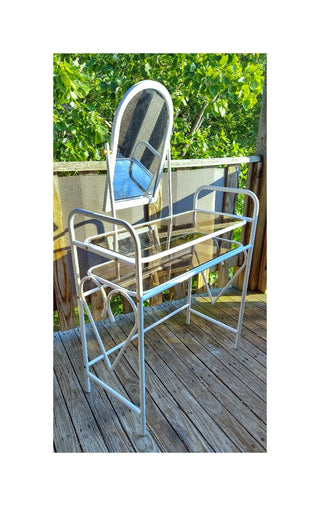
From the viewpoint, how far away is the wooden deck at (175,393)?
60.4 inches

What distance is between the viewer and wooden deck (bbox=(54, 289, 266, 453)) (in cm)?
153

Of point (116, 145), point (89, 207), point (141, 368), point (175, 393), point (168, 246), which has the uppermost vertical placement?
point (116, 145)

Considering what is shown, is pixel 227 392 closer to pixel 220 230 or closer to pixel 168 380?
pixel 168 380

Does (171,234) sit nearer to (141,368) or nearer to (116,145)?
(116,145)

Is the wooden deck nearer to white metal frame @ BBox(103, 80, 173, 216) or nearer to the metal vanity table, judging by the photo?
the metal vanity table

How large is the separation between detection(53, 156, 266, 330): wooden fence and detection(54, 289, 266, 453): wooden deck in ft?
0.73

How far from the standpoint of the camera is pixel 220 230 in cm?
189

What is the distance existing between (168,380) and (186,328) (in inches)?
21.4

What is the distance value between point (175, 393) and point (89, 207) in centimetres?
126

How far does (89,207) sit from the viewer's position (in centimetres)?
218

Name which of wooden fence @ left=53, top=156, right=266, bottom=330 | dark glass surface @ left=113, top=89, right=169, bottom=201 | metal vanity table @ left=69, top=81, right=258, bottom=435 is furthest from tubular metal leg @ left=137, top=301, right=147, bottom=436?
wooden fence @ left=53, top=156, right=266, bottom=330

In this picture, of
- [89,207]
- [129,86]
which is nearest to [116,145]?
[89,207]

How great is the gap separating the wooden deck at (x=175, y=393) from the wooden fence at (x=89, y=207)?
8.8 inches

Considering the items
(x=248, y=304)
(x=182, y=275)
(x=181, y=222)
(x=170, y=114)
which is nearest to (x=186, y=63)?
(x=170, y=114)
